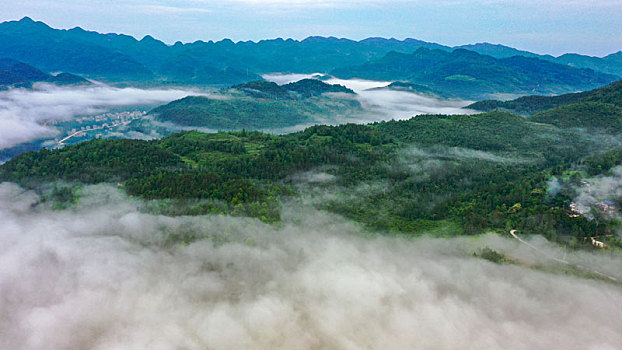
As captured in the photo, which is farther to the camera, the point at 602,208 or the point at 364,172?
the point at 364,172

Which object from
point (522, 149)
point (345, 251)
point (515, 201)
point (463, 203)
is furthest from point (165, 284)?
point (522, 149)

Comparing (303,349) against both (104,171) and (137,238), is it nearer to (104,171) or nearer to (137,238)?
(137,238)

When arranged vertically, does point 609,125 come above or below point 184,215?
above

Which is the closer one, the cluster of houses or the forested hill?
the cluster of houses

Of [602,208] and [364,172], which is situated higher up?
[602,208]

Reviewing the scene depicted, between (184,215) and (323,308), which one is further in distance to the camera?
(184,215)

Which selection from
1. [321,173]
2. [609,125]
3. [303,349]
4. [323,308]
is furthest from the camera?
[609,125]

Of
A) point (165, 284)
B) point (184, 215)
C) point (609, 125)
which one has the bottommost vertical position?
point (165, 284)

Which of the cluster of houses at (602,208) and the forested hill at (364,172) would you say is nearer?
the cluster of houses at (602,208)
